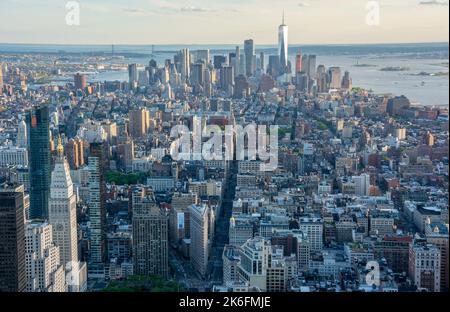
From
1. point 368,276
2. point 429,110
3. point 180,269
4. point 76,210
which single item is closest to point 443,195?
point 429,110

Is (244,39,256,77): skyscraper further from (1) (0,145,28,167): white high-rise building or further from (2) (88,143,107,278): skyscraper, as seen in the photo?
(1) (0,145,28,167): white high-rise building

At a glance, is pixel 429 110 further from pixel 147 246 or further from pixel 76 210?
pixel 76 210

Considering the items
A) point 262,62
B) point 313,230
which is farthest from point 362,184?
point 262,62

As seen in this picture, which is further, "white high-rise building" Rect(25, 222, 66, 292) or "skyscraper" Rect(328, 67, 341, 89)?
"skyscraper" Rect(328, 67, 341, 89)

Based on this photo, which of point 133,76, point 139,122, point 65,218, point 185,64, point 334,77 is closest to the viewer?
point 65,218

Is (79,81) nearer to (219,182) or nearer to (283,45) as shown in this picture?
(219,182)

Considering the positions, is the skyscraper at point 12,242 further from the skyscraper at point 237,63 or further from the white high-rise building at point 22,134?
the skyscraper at point 237,63

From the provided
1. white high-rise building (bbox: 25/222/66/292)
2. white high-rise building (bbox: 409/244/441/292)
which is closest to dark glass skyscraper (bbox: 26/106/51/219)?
white high-rise building (bbox: 25/222/66/292)
